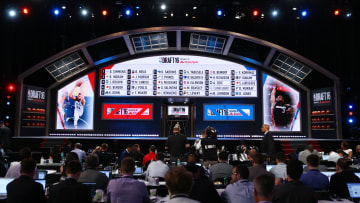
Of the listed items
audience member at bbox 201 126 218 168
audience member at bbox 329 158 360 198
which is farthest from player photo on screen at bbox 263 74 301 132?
audience member at bbox 329 158 360 198

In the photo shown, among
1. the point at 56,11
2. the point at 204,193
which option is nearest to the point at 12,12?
the point at 56,11

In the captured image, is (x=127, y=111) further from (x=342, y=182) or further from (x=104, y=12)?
(x=342, y=182)

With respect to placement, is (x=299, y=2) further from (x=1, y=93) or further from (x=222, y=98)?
(x=1, y=93)

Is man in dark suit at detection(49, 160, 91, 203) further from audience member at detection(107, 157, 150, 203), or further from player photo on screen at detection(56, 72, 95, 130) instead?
player photo on screen at detection(56, 72, 95, 130)

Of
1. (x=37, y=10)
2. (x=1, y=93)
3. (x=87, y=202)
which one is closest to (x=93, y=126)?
(x=1, y=93)

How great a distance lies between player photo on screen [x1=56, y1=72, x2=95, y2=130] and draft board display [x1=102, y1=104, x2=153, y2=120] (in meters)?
0.97

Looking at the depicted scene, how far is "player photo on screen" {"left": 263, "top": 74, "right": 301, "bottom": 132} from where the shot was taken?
1834 cm

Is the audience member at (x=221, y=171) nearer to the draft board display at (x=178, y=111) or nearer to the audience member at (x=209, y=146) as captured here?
the audience member at (x=209, y=146)

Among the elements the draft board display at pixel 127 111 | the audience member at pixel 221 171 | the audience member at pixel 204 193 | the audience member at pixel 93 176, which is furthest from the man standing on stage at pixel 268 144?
the draft board display at pixel 127 111

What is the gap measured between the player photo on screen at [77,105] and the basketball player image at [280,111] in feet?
34.6

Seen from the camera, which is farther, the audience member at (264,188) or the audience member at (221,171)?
the audience member at (221,171)

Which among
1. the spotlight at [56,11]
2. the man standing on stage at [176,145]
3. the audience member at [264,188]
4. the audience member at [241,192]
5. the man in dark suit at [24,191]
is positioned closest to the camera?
the audience member at [264,188]

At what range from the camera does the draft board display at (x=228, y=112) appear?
61.1 feet

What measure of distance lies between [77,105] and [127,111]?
2889 mm
